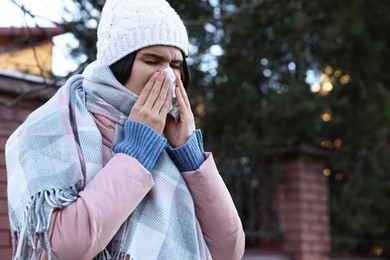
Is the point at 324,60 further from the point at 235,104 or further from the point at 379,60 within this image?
the point at 235,104

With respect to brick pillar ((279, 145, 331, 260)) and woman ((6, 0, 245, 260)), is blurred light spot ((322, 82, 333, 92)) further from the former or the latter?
woman ((6, 0, 245, 260))

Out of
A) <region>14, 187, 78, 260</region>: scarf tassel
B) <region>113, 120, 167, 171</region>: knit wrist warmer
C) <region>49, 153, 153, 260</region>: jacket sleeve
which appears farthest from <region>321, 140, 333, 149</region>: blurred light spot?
<region>14, 187, 78, 260</region>: scarf tassel

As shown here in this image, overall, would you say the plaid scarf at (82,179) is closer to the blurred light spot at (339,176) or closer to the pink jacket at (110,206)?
the pink jacket at (110,206)

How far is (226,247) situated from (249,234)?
3.53 m

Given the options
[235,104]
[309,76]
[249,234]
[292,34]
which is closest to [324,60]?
[309,76]

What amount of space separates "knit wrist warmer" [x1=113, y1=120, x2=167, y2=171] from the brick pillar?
3.78 meters

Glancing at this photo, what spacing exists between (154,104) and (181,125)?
14 centimetres

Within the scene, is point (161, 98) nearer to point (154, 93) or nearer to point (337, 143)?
point (154, 93)

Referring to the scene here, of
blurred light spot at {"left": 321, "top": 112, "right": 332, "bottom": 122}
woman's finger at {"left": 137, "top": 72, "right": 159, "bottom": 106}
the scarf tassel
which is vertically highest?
woman's finger at {"left": 137, "top": 72, "right": 159, "bottom": 106}

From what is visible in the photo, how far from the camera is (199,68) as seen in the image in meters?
5.47

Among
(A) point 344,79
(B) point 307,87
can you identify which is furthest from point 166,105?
(A) point 344,79

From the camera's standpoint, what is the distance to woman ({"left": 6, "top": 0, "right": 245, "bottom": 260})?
1.57 metres

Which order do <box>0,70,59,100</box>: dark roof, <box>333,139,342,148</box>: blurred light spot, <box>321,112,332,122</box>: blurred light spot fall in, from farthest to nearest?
<box>333,139,342,148</box>: blurred light spot, <box>321,112,332,122</box>: blurred light spot, <box>0,70,59,100</box>: dark roof

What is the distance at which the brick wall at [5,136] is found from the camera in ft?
9.80
